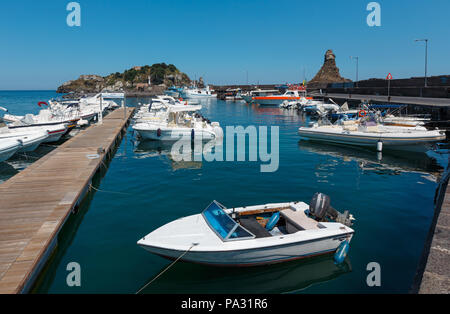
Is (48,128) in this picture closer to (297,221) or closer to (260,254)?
(297,221)

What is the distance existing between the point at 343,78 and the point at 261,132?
12055 cm

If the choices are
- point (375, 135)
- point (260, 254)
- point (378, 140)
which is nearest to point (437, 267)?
point (260, 254)

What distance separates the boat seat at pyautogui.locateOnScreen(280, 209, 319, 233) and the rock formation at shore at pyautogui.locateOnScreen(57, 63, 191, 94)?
155585 millimetres

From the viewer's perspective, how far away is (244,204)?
42.4 ft

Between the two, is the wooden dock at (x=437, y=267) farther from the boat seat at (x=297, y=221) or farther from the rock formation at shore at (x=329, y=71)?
the rock formation at shore at (x=329, y=71)

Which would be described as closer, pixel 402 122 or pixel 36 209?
pixel 36 209

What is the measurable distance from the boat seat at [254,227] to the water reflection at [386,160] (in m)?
11.8

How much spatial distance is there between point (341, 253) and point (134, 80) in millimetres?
182005

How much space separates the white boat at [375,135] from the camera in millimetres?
21922

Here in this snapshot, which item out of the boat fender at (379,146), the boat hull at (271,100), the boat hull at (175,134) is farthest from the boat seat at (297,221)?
the boat hull at (271,100)

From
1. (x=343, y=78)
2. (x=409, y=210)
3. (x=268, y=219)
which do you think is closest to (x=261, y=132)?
(x=409, y=210)

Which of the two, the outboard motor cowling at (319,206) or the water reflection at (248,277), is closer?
the water reflection at (248,277)

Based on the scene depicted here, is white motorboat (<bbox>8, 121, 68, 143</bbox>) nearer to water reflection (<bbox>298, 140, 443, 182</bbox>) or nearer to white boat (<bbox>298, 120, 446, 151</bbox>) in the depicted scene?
water reflection (<bbox>298, 140, 443, 182</bbox>)

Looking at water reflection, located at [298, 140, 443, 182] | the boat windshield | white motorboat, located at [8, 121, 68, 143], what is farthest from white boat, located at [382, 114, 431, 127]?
white motorboat, located at [8, 121, 68, 143]
